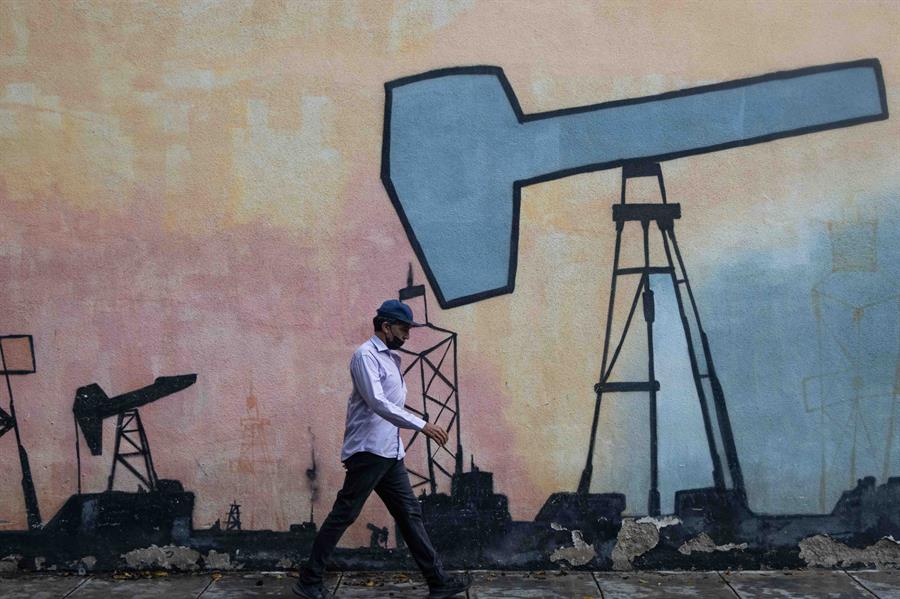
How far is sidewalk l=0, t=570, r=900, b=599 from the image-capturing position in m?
5.75

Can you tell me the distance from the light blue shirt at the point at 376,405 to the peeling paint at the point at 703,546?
Result: 1998 mm

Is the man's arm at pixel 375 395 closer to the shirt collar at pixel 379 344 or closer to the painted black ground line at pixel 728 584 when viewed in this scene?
the shirt collar at pixel 379 344

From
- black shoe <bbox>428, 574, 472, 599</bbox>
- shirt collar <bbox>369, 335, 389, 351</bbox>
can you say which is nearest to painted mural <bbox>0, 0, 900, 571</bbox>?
black shoe <bbox>428, 574, 472, 599</bbox>

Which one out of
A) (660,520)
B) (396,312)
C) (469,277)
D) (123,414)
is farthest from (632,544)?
(123,414)

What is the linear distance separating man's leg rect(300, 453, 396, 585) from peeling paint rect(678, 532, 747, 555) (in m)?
2.06

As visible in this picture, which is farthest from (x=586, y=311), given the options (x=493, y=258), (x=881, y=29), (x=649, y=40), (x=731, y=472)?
(x=881, y=29)

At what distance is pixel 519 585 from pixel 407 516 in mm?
968

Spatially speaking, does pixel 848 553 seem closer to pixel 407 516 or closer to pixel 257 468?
pixel 407 516

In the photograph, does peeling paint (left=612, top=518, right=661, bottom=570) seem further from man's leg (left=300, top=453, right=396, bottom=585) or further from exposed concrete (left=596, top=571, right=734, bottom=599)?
man's leg (left=300, top=453, right=396, bottom=585)

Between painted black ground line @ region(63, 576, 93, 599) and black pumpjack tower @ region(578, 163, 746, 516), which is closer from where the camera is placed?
painted black ground line @ region(63, 576, 93, 599)

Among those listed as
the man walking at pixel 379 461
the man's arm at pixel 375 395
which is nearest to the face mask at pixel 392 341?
the man walking at pixel 379 461

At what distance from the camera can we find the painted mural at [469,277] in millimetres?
6188

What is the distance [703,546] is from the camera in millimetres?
6176

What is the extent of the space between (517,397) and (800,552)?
2.02 meters
